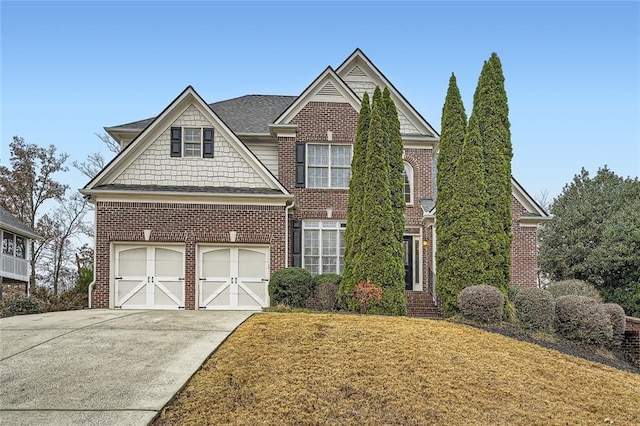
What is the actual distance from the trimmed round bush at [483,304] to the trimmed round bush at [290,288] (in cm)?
432

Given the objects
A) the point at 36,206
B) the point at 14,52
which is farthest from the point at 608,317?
the point at 36,206

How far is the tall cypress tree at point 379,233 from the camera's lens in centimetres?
1495

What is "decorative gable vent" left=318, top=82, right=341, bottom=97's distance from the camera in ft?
63.6

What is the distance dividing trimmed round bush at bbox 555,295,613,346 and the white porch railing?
25590mm

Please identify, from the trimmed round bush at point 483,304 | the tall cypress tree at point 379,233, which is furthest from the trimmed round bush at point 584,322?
the tall cypress tree at point 379,233

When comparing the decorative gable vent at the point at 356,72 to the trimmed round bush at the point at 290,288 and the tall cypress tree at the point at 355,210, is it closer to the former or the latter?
the tall cypress tree at the point at 355,210

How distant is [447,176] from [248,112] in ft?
30.1

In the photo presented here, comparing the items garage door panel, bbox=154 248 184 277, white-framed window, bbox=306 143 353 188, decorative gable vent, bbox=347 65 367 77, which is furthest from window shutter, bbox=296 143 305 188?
garage door panel, bbox=154 248 184 277

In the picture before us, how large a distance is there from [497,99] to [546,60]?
1.71 meters

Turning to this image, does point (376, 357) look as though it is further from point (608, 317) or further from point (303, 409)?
point (608, 317)

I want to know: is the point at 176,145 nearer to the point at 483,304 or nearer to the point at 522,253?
the point at 483,304

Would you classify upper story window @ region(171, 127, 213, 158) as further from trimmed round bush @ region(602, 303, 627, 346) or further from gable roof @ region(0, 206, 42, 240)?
gable roof @ region(0, 206, 42, 240)

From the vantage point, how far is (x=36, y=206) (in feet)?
118

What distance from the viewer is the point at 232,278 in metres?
17.0
